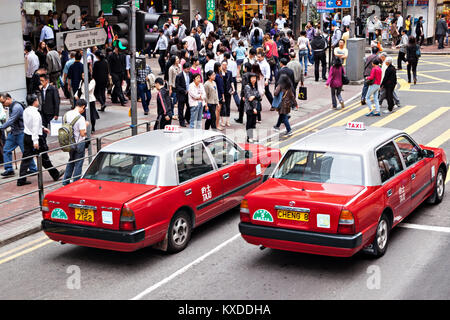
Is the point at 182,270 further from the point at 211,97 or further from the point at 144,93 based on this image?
the point at 144,93

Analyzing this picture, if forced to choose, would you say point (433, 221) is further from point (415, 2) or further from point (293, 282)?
point (415, 2)

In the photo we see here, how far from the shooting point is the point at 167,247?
8.60 meters

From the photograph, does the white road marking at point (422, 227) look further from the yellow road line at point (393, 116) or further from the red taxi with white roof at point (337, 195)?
the yellow road line at point (393, 116)

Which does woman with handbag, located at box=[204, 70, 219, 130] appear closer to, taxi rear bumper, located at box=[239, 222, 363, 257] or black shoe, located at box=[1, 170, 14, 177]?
black shoe, located at box=[1, 170, 14, 177]

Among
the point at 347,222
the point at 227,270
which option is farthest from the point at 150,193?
the point at 347,222

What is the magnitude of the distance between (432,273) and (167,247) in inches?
133

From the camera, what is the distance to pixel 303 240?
771cm

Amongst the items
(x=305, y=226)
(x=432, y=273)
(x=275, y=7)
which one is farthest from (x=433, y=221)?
(x=275, y=7)

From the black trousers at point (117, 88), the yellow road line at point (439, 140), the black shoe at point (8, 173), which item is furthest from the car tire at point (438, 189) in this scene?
the black trousers at point (117, 88)

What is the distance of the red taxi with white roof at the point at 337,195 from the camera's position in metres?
7.61

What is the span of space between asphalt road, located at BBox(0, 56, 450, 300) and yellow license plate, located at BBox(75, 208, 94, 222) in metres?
0.67

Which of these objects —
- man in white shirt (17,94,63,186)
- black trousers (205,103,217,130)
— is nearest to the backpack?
man in white shirt (17,94,63,186)

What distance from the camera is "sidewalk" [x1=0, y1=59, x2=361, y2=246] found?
10.1 metres

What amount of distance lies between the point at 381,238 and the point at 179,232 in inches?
106
